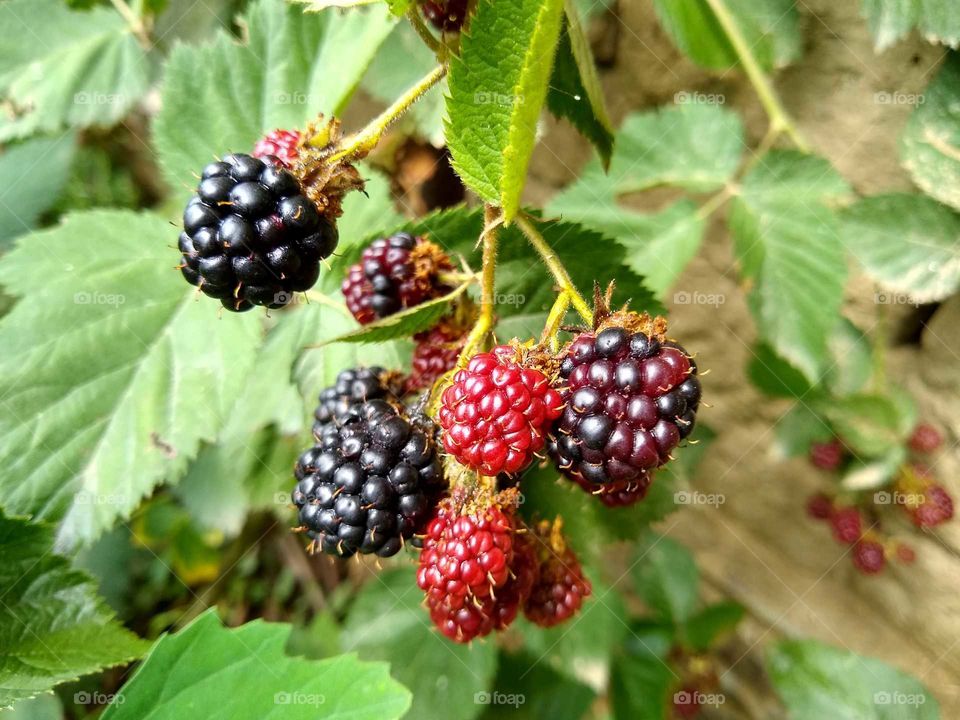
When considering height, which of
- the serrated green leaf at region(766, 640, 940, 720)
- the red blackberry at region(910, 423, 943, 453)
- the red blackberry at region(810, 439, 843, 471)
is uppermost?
the red blackberry at region(910, 423, 943, 453)

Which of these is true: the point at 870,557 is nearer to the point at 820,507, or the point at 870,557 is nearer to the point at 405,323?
the point at 820,507

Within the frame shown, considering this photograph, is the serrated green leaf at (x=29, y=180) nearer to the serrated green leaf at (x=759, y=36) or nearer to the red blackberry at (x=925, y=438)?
the serrated green leaf at (x=759, y=36)

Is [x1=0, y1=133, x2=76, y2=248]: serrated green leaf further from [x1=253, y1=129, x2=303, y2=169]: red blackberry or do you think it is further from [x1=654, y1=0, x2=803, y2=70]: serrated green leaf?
[x1=654, y1=0, x2=803, y2=70]: serrated green leaf

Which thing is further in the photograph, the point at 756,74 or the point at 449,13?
the point at 756,74

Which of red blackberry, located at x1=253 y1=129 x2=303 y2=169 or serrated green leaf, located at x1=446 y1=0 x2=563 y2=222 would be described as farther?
red blackberry, located at x1=253 y1=129 x2=303 y2=169

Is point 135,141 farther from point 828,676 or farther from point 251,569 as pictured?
point 828,676

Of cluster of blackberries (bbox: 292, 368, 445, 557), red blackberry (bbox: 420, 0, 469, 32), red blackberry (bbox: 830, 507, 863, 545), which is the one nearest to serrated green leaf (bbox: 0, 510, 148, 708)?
cluster of blackberries (bbox: 292, 368, 445, 557)

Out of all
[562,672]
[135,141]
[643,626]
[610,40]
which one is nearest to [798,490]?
[643,626]

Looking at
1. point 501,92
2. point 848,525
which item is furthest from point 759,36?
point 848,525
